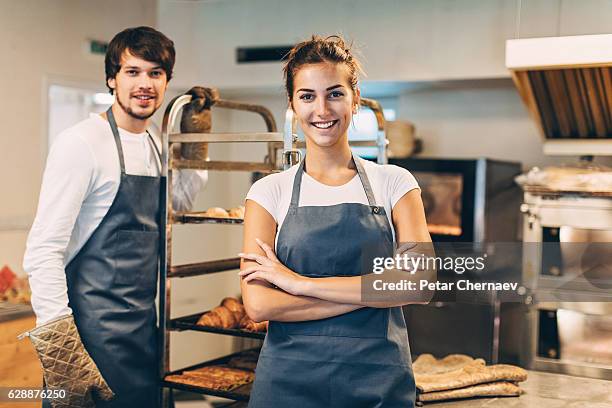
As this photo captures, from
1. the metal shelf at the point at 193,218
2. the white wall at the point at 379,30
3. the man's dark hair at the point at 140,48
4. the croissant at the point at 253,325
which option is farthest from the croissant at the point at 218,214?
the white wall at the point at 379,30

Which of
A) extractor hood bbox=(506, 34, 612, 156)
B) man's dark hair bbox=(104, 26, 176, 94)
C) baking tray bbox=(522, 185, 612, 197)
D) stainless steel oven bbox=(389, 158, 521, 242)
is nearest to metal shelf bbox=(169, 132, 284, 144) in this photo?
man's dark hair bbox=(104, 26, 176, 94)

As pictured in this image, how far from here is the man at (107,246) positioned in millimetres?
2328

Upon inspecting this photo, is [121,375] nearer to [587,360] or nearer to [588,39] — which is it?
[587,360]

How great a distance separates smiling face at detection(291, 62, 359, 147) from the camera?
1844 mm

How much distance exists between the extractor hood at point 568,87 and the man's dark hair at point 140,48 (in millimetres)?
1370

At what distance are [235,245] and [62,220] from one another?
343 centimetres

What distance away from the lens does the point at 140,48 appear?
252cm

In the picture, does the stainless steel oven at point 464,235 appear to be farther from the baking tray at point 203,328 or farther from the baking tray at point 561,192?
the baking tray at point 203,328

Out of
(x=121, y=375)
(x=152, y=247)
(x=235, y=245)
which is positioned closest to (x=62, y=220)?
(x=152, y=247)

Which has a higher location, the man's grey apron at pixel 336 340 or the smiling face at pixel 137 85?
the smiling face at pixel 137 85

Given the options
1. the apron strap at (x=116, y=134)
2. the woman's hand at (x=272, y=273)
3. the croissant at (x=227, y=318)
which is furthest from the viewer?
the croissant at (x=227, y=318)

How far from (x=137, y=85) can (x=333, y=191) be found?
3.15 ft

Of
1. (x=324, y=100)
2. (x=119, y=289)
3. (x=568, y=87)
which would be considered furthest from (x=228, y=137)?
(x=568, y=87)

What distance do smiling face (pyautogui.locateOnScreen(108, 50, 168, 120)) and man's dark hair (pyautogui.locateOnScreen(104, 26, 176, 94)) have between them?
0.02 meters
